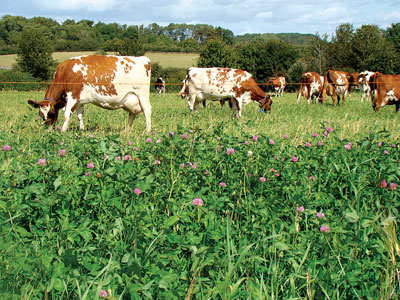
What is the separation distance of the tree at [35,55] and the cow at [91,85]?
42.2m

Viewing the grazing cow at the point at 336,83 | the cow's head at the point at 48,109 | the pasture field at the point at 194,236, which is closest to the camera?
the pasture field at the point at 194,236

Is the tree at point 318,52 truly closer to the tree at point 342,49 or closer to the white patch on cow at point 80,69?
the tree at point 342,49

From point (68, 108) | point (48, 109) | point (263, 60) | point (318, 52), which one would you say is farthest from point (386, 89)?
point (318, 52)

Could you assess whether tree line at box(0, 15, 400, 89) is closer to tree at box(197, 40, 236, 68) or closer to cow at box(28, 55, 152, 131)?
tree at box(197, 40, 236, 68)

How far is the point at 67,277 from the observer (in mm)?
1979

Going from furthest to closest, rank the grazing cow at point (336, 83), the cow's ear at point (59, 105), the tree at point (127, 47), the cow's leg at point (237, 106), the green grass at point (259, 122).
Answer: the tree at point (127, 47)
the grazing cow at point (336, 83)
the cow's leg at point (237, 106)
the cow's ear at point (59, 105)
the green grass at point (259, 122)

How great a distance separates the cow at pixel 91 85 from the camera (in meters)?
8.00

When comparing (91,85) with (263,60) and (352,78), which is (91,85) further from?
(263,60)

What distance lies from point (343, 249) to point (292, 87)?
46673mm

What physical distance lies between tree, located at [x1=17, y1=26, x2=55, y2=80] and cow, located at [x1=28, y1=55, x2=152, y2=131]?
42.2 meters

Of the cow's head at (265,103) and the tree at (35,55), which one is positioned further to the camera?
the tree at (35,55)

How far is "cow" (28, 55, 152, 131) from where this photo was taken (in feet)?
26.2

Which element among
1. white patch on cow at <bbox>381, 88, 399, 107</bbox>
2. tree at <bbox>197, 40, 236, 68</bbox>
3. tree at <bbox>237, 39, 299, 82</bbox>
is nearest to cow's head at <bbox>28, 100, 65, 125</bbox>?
white patch on cow at <bbox>381, 88, 399, 107</bbox>

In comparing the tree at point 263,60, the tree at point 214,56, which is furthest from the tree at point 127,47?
the tree at point 263,60
